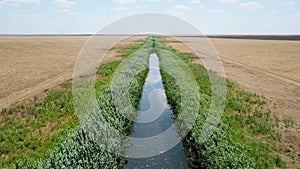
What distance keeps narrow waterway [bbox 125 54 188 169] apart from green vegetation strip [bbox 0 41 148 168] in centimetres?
73

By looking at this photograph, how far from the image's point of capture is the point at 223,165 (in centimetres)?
945

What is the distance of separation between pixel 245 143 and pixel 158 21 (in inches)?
471

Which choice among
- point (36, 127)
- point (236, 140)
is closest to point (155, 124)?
point (36, 127)

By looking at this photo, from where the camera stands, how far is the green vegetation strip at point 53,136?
9.45 meters

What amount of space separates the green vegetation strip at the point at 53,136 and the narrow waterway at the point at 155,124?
0.73 m

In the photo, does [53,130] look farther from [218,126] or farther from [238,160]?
[238,160]

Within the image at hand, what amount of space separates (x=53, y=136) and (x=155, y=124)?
6.21 m

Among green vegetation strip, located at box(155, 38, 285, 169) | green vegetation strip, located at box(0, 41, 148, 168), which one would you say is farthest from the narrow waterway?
green vegetation strip, located at box(0, 41, 148, 168)

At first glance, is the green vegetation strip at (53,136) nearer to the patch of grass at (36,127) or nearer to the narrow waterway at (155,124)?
the patch of grass at (36,127)

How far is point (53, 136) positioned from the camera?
13234 millimetres

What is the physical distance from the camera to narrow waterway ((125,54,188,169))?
40.0 ft

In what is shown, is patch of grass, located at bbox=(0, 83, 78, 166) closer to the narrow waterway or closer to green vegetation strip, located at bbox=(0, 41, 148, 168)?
green vegetation strip, located at bbox=(0, 41, 148, 168)

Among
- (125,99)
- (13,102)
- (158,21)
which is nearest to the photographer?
(125,99)

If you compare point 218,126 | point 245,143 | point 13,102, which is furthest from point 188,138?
point 13,102
